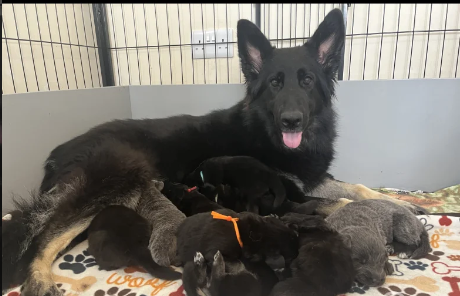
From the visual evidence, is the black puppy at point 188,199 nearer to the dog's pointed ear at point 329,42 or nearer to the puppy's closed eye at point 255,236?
the puppy's closed eye at point 255,236

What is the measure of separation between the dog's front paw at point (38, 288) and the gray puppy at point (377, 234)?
1542 mm

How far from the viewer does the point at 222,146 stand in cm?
262

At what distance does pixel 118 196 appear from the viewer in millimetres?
2043

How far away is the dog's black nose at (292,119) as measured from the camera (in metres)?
2.06

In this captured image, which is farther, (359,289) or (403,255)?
(403,255)

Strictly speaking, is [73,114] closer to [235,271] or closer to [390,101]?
[235,271]

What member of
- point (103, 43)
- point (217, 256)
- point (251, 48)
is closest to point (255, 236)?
point (217, 256)

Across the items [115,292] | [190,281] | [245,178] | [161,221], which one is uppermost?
[245,178]

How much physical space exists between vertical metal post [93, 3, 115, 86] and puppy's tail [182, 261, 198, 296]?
3354 mm

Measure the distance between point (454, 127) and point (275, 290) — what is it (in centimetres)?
276

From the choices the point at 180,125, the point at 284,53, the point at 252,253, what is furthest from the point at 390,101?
the point at 252,253

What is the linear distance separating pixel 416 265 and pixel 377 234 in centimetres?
36

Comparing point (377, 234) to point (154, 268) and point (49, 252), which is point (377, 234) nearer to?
point (154, 268)

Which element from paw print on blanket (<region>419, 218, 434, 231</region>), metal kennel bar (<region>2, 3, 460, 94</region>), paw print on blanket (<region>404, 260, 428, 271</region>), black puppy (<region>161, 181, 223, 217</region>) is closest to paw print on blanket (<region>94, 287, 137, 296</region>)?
black puppy (<region>161, 181, 223, 217</region>)
